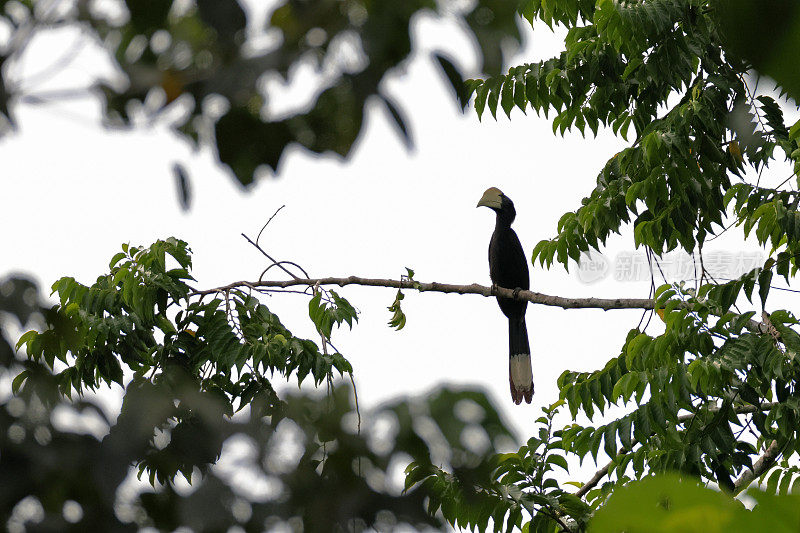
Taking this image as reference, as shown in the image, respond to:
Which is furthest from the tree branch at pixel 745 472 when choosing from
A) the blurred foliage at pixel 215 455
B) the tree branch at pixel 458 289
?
the blurred foliage at pixel 215 455

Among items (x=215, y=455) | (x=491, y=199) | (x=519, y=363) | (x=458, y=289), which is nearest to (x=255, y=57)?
(x=215, y=455)

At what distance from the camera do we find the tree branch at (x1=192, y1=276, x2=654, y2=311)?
2.91 meters

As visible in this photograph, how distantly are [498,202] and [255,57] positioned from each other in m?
4.13

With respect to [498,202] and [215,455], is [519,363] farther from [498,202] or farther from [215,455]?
[215,455]

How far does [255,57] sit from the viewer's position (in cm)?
85

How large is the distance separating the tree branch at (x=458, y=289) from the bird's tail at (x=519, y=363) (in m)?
0.86

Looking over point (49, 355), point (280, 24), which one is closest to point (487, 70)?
point (280, 24)

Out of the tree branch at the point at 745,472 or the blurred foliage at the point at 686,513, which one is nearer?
the blurred foliage at the point at 686,513

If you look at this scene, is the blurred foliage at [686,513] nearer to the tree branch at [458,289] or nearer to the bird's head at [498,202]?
the tree branch at [458,289]

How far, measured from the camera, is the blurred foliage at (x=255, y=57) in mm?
857

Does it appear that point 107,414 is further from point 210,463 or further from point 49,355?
point 49,355

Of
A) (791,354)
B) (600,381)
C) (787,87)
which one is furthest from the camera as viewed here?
(600,381)

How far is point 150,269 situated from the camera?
9.16 ft

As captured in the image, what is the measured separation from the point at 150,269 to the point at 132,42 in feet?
6.56
